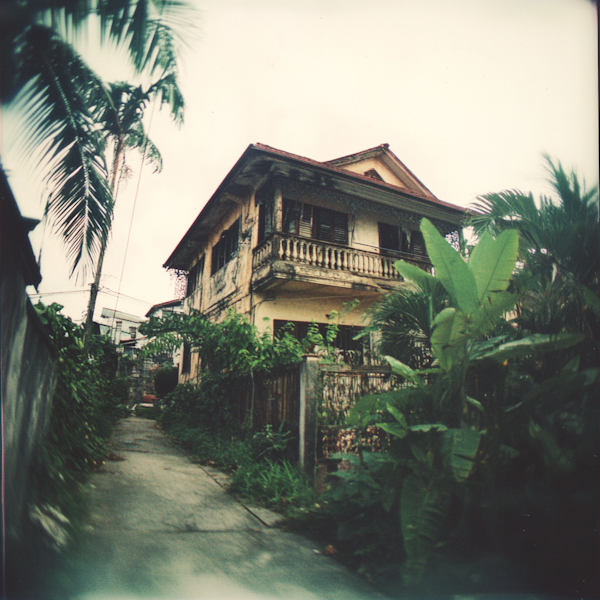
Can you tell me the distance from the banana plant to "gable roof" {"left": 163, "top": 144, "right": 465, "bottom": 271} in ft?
19.8

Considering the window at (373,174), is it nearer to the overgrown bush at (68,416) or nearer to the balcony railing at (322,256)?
the balcony railing at (322,256)

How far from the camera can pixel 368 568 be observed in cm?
287

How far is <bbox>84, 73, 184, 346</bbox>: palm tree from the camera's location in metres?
2.87

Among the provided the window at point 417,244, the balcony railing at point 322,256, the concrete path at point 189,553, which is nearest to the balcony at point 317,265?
the balcony railing at point 322,256

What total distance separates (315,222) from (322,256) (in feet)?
4.26

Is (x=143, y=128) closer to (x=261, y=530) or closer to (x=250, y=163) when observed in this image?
(x=261, y=530)

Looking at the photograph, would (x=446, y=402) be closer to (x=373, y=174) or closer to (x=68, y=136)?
(x=68, y=136)

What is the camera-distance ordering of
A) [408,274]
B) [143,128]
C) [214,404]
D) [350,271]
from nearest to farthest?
[143,128] → [408,274] → [214,404] → [350,271]

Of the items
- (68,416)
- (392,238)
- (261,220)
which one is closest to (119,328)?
(261,220)

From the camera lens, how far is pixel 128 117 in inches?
118

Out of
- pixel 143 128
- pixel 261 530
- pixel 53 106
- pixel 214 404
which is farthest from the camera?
pixel 214 404

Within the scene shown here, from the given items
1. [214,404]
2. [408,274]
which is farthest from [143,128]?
[214,404]

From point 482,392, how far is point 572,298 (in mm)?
944

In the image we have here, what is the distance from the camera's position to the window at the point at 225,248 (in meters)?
11.2
